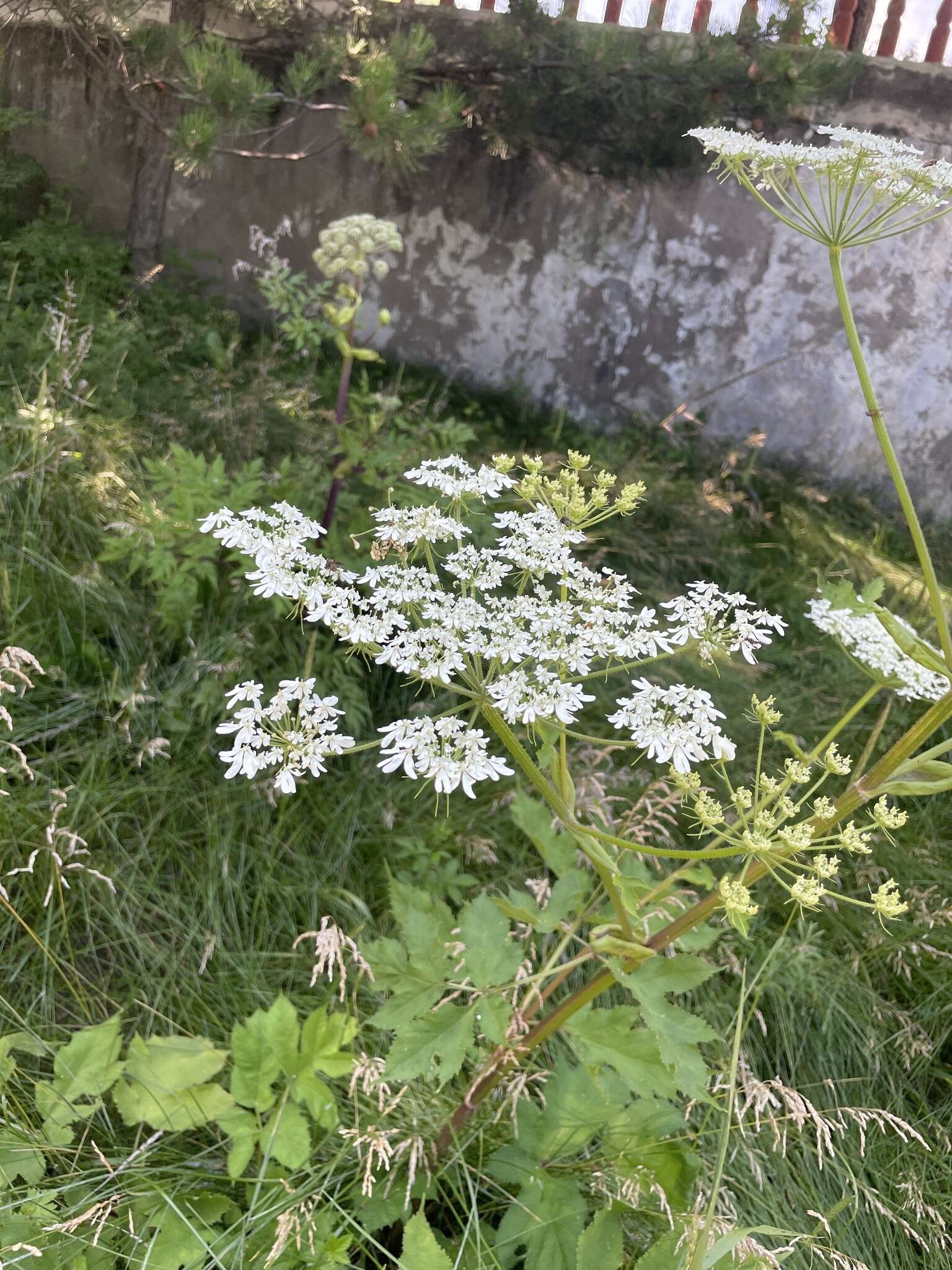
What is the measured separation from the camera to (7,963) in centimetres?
214

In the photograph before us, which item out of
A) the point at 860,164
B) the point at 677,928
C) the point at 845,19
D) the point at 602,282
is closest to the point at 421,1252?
the point at 677,928

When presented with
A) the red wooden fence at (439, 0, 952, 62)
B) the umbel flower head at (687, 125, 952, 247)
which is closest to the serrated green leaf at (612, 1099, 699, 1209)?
the umbel flower head at (687, 125, 952, 247)

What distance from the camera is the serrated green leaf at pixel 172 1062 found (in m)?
1.83

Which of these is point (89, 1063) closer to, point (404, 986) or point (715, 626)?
point (404, 986)

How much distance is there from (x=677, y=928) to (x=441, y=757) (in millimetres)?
568

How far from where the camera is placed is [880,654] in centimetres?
162

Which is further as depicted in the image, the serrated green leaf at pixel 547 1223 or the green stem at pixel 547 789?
the serrated green leaf at pixel 547 1223

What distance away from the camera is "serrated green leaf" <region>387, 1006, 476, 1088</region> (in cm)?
149

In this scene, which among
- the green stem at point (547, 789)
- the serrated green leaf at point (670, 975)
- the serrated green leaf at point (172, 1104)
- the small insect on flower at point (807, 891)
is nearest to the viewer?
the small insect on flower at point (807, 891)

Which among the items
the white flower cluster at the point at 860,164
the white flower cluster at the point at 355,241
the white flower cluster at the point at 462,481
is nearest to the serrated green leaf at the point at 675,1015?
the white flower cluster at the point at 462,481

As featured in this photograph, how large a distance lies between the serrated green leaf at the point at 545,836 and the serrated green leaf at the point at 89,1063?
90 centimetres

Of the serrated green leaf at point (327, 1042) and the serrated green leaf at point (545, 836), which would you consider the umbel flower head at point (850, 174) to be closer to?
the serrated green leaf at point (545, 836)

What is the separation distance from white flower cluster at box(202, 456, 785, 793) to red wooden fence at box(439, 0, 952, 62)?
505 centimetres

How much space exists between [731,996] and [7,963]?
182 cm
